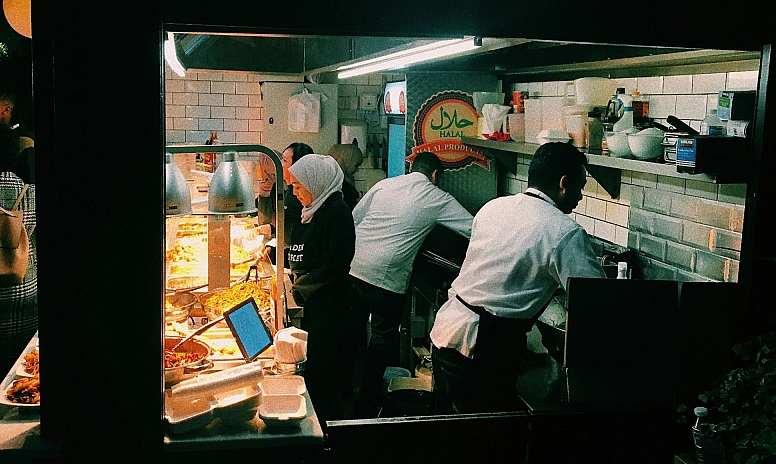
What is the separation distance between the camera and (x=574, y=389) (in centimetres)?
276

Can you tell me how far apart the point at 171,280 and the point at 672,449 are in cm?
305

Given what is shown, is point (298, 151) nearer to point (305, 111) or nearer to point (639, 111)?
point (305, 111)

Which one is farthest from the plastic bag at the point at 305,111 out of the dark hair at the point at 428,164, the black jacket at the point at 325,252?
the black jacket at the point at 325,252

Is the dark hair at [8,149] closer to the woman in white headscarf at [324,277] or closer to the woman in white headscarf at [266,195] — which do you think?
the woman in white headscarf at [324,277]

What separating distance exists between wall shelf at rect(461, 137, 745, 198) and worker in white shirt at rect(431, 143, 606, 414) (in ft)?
0.65

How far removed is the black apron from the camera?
12.1 ft

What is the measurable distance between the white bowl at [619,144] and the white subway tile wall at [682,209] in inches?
15.6

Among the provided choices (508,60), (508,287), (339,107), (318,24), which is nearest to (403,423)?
(508,287)

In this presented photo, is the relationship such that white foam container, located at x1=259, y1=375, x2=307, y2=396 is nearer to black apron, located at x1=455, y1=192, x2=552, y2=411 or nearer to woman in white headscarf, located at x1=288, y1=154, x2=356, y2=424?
black apron, located at x1=455, y1=192, x2=552, y2=411

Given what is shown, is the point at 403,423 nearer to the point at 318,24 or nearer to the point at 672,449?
the point at 672,449

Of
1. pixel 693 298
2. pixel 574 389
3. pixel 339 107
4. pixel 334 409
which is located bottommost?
pixel 334 409

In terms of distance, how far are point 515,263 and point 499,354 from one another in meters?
0.48

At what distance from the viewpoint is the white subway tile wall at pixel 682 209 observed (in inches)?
141

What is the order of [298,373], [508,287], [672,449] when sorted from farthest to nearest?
[508,287] → [298,373] → [672,449]
